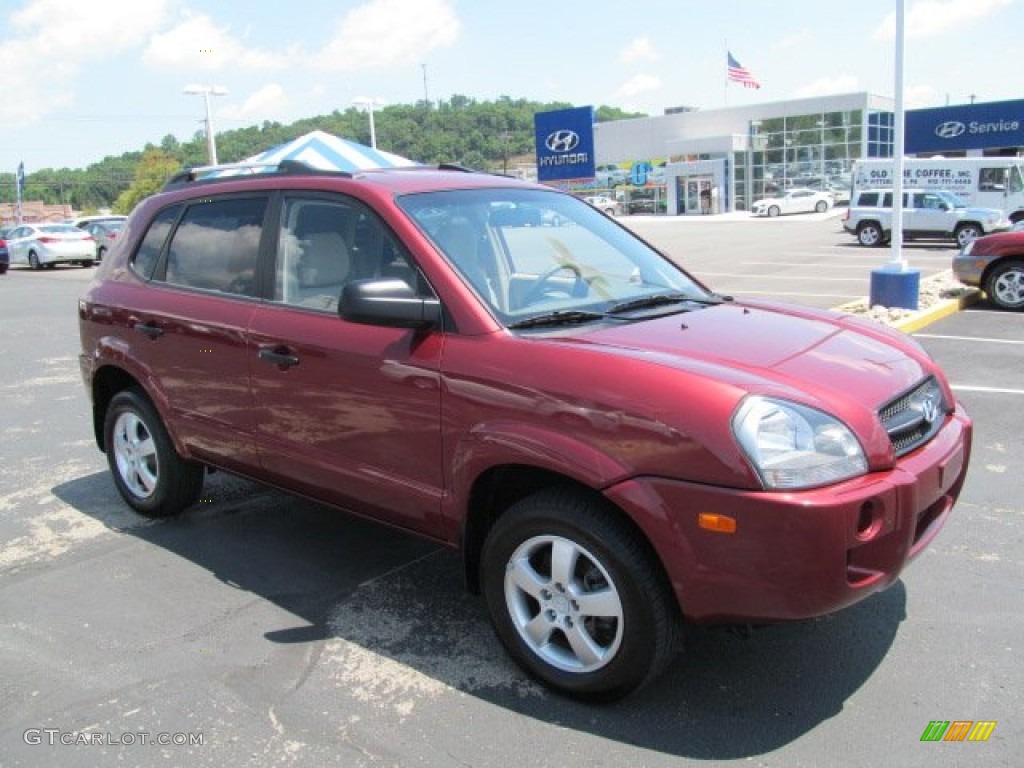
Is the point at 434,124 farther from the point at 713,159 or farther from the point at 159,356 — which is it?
the point at 159,356

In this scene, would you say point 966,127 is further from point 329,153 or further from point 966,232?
point 329,153

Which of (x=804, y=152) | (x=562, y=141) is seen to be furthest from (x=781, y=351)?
(x=804, y=152)

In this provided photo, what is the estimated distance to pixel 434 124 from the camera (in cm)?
7238

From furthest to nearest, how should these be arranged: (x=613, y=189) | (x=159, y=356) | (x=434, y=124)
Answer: (x=434, y=124), (x=613, y=189), (x=159, y=356)

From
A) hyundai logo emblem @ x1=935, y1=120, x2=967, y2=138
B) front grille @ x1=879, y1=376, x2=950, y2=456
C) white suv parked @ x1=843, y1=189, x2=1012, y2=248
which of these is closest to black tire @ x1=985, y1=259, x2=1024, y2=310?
front grille @ x1=879, y1=376, x2=950, y2=456

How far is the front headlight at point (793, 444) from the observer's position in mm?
2590

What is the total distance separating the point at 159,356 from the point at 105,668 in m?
1.68

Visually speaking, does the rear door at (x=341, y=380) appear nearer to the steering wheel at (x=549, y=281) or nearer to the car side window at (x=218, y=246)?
the car side window at (x=218, y=246)

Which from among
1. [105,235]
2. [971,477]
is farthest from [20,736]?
[105,235]

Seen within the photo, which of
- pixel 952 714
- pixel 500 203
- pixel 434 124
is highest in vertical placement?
pixel 434 124

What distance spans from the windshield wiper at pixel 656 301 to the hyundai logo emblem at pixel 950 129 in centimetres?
4904

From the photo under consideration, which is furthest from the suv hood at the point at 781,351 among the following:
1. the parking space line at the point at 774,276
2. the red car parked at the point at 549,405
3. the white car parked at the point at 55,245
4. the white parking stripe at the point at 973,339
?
the white car parked at the point at 55,245

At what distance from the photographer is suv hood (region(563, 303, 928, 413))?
9.30 ft

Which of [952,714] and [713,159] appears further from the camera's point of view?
[713,159]
